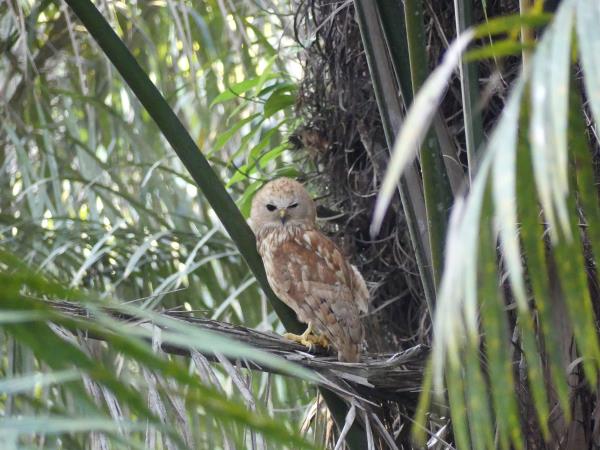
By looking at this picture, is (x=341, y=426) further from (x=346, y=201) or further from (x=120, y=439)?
(x=120, y=439)

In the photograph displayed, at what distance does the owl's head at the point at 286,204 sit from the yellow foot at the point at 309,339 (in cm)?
54

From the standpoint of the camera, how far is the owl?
2.67m

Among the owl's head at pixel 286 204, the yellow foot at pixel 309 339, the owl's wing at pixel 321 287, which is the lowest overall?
the yellow foot at pixel 309 339

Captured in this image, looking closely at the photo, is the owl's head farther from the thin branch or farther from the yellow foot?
the thin branch

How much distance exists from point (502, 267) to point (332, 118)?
3.04ft

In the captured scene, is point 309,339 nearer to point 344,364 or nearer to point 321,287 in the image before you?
point 321,287

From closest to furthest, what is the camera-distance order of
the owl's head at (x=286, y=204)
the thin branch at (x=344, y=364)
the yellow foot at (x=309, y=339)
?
the thin branch at (x=344, y=364)
the yellow foot at (x=309, y=339)
the owl's head at (x=286, y=204)

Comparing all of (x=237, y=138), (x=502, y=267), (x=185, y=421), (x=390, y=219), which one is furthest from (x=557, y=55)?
(x=237, y=138)

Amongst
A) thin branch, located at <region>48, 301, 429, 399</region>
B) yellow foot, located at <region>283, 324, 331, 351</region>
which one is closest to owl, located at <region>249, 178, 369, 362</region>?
yellow foot, located at <region>283, 324, 331, 351</region>

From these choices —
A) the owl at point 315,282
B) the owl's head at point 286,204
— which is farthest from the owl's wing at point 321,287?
the owl's head at point 286,204

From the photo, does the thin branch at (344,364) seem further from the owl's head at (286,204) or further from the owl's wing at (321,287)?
the owl's head at (286,204)

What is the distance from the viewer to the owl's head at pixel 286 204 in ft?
10.7

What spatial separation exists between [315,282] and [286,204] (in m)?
0.49

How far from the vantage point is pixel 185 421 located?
5.34ft
